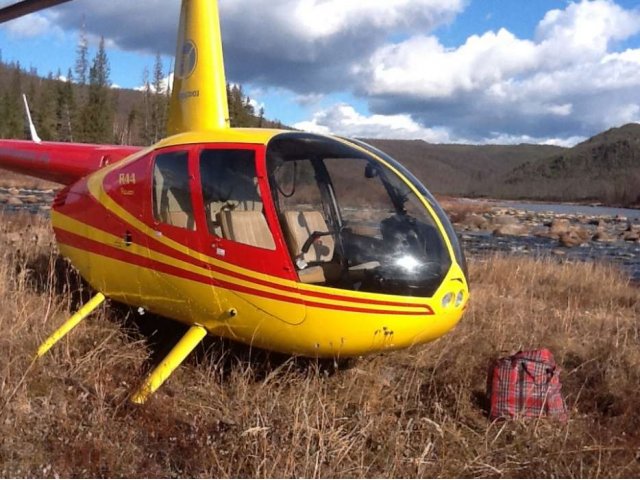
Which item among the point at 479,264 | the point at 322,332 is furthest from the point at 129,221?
the point at 479,264

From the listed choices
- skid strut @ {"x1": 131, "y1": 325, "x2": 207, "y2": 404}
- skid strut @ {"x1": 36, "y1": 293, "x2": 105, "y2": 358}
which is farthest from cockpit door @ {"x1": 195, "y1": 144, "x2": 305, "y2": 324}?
skid strut @ {"x1": 36, "y1": 293, "x2": 105, "y2": 358}

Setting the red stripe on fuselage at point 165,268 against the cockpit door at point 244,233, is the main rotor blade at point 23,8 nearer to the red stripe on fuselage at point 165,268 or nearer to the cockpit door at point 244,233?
the red stripe on fuselage at point 165,268

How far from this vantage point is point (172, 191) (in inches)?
194

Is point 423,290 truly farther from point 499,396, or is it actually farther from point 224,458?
point 224,458

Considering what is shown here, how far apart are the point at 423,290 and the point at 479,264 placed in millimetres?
9953

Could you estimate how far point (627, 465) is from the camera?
12.6 ft

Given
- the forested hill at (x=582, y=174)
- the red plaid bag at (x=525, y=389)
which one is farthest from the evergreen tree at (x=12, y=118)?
the forested hill at (x=582, y=174)

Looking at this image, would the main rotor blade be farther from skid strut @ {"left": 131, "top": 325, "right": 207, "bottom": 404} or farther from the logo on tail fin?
skid strut @ {"left": 131, "top": 325, "right": 207, "bottom": 404}

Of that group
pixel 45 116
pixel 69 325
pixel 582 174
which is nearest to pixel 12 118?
pixel 45 116

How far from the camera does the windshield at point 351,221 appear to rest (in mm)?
4219

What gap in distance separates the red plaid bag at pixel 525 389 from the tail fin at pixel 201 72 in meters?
4.01

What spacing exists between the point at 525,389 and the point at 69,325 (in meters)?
3.64

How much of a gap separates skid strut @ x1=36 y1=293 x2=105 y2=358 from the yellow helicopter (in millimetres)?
14

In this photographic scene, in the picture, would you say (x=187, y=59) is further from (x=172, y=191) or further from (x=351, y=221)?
(x=351, y=221)
